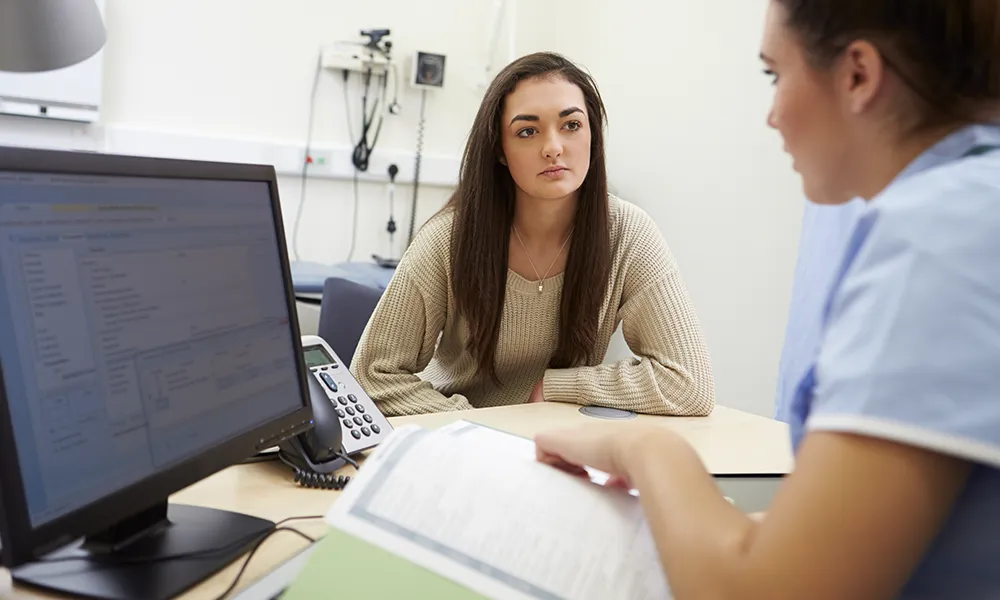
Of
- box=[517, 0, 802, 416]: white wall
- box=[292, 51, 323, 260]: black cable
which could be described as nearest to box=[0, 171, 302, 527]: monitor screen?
box=[517, 0, 802, 416]: white wall

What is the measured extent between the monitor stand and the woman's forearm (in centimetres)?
43

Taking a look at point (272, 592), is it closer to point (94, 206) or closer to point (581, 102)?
point (94, 206)

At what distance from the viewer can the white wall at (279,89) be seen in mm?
2914

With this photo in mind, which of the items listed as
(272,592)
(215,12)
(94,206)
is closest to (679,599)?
(272,592)

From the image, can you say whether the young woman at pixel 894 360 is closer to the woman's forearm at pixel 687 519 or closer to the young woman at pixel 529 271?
the woman's forearm at pixel 687 519

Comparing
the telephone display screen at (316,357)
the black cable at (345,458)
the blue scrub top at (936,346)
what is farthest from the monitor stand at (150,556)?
the blue scrub top at (936,346)

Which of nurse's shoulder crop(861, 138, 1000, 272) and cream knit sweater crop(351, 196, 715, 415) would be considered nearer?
nurse's shoulder crop(861, 138, 1000, 272)

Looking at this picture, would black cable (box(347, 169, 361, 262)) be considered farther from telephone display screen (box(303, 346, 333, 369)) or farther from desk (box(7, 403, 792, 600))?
telephone display screen (box(303, 346, 333, 369))

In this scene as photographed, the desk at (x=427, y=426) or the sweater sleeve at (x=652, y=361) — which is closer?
the desk at (x=427, y=426)

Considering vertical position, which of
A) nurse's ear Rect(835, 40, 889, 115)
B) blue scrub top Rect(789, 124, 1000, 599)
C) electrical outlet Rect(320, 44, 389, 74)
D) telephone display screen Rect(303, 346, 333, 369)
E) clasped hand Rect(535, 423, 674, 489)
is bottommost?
telephone display screen Rect(303, 346, 333, 369)

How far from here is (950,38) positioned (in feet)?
1.80

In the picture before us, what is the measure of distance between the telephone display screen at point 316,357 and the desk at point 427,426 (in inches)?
6.7

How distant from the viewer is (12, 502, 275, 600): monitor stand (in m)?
0.71

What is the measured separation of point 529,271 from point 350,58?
75.5 inches
